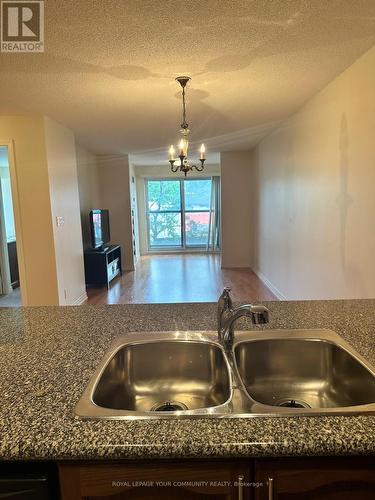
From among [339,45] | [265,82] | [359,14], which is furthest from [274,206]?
[359,14]

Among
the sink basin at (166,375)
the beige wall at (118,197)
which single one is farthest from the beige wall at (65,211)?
the sink basin at (166,375)

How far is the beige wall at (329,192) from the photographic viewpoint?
2.33 meters

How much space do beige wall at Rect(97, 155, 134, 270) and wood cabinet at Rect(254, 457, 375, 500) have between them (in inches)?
257

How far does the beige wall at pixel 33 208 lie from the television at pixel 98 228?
1.71 m

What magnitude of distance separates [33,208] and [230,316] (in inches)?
130

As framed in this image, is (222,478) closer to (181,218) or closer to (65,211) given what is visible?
(65,211)

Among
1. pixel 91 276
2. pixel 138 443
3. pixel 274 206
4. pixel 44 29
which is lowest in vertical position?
pixel 91 276

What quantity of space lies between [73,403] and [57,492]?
0.63 ft

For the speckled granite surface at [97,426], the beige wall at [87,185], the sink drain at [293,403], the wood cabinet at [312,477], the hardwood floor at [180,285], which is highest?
the beige wall at [87,185]

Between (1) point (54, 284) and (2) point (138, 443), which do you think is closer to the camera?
(2) point (138, 443)

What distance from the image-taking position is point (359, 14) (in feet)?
5.82

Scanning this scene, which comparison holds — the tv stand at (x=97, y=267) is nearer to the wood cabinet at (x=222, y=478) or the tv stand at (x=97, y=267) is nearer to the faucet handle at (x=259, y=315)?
the faucet handle at (x=259, y=315)

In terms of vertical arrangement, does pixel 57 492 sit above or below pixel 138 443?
below

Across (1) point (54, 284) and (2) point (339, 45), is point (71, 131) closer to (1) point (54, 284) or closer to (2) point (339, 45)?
(1) point (54, 284)
